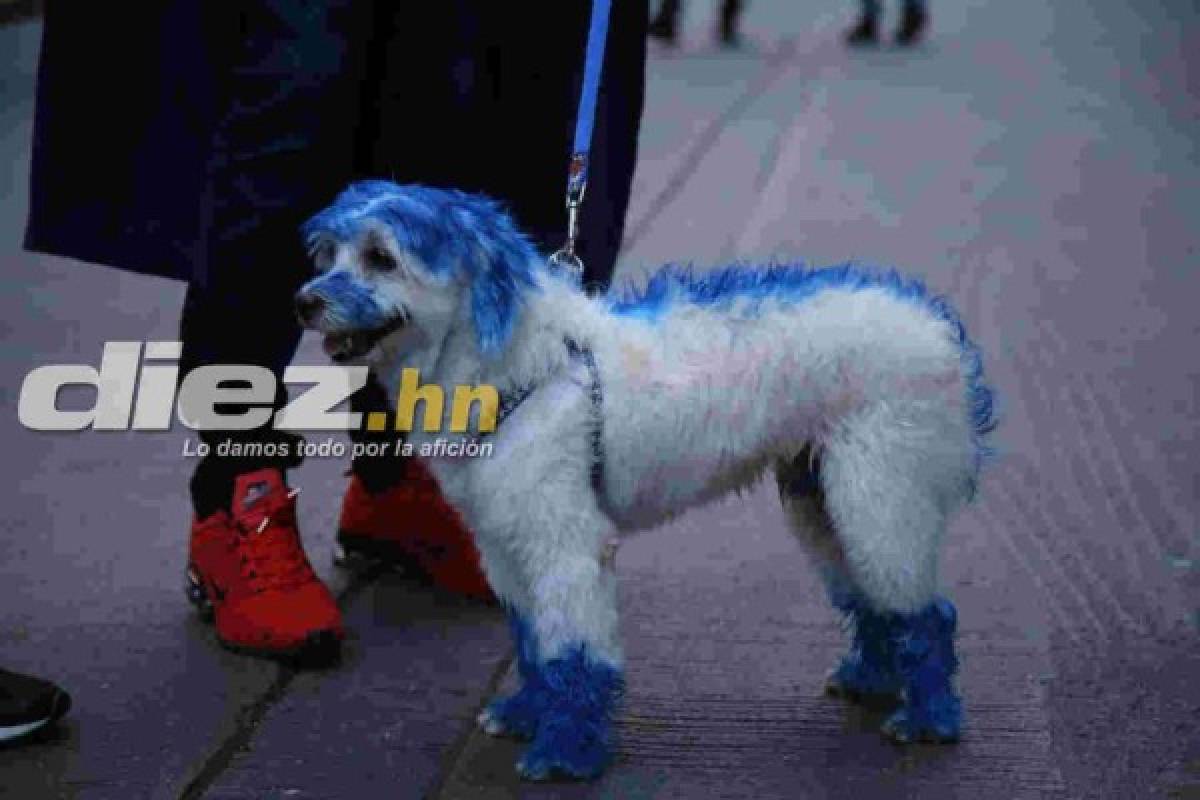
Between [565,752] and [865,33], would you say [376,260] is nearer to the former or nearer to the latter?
[565,752]

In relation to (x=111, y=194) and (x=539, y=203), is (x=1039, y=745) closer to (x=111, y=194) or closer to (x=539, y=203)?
(x=539, y=203)

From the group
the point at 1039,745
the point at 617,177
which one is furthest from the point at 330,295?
the point at 1039,745

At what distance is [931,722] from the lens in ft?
11.8

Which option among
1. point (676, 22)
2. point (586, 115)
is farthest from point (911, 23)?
point (586, 115)

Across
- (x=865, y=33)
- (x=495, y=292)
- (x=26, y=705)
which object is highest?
(x=495, y=292)

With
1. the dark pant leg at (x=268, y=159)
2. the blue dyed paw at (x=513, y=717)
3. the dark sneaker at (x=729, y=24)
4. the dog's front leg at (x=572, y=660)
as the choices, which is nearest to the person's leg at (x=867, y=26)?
the dark sneaker at (x=729, y=24)

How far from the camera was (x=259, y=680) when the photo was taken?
391 centimetres

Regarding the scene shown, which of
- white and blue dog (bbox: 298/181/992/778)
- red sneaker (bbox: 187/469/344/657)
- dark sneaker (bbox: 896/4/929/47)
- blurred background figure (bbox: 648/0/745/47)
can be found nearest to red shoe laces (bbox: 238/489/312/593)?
red sneaker (bbox: 187/469/344/657)

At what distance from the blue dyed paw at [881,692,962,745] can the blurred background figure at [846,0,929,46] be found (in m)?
12.3

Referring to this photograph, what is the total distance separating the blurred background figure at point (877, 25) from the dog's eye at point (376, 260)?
12590 millimetres

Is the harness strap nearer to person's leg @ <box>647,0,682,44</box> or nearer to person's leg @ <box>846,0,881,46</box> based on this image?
person's leg @ <box>647,0,682,44</box>

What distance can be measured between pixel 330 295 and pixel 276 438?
949 millimetres

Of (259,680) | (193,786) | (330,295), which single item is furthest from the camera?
(259,680)

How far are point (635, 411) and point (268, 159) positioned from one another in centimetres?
96
